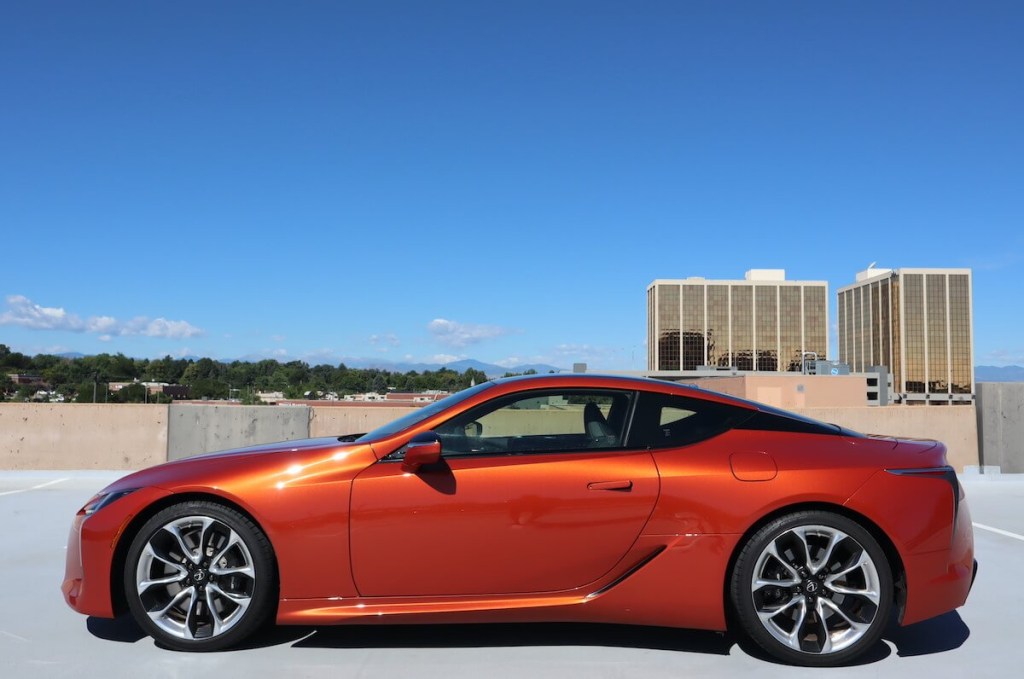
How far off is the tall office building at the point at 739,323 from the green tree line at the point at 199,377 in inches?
3896

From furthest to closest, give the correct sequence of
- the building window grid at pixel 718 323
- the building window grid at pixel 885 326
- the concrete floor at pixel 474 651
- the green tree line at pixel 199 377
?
the building window grid at pixel 885 326 < the building window grid at pixel 718 323 < the green tree line at pixel 199 377 < the concrete floor at pixel 474 651

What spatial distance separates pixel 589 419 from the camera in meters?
3.72

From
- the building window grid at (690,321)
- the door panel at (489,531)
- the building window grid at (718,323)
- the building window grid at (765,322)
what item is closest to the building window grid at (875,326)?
the building window grid at (765,322)

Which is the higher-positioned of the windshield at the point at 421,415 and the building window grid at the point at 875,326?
the building window grid at the point at 875,326

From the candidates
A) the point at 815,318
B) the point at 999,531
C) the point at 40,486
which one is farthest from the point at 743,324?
the point at 40,486

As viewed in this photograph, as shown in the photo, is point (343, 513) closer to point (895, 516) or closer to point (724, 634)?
point (724, 634)

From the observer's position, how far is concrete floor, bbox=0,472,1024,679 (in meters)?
3.29

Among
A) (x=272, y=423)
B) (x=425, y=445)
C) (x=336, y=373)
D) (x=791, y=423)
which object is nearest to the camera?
(x=425, y=445)

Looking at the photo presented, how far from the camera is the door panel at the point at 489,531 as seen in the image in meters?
3.33

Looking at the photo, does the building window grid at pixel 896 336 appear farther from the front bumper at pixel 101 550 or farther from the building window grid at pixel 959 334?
the front bumper at pixel 101 550

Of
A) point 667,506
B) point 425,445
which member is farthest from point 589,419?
point 425,445

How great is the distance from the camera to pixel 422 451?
130 inches

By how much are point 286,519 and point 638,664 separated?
1721 millimetres

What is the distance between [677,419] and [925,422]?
30.4 feet
